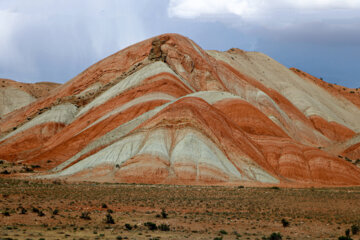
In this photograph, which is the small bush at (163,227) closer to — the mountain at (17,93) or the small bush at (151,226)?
the small bush at (151,226)

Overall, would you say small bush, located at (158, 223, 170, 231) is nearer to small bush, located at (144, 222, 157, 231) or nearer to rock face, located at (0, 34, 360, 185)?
small bush, located at (144, 222, 157, 231)

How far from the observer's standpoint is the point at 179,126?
51.2 m

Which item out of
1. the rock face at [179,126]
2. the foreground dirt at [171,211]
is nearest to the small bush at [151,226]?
the foreground dirt at [171,211]

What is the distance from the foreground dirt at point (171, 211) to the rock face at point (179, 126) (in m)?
5.39

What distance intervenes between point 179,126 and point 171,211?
73.4 ft

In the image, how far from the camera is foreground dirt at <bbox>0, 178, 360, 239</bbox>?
22.6m

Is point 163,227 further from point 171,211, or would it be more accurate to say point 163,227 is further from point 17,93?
point 17,93

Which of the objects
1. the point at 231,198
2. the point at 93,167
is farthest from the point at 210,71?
the point at 231,198

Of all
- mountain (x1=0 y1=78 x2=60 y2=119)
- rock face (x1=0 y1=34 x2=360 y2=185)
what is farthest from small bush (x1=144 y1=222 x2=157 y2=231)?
mountain (x1=0 y1=78 x2=60 y2=119)

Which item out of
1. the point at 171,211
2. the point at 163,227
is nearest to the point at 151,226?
the point at 163,227

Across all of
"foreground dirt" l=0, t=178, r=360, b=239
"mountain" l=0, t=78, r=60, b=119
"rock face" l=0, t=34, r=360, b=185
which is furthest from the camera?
"mountain" l=0, t=78, r=60, b=119

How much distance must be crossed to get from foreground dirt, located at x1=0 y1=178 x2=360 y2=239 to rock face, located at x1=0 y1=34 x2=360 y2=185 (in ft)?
17.7

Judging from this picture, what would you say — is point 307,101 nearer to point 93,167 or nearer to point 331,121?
point 331,121

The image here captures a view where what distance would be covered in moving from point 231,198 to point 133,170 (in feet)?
45.7
